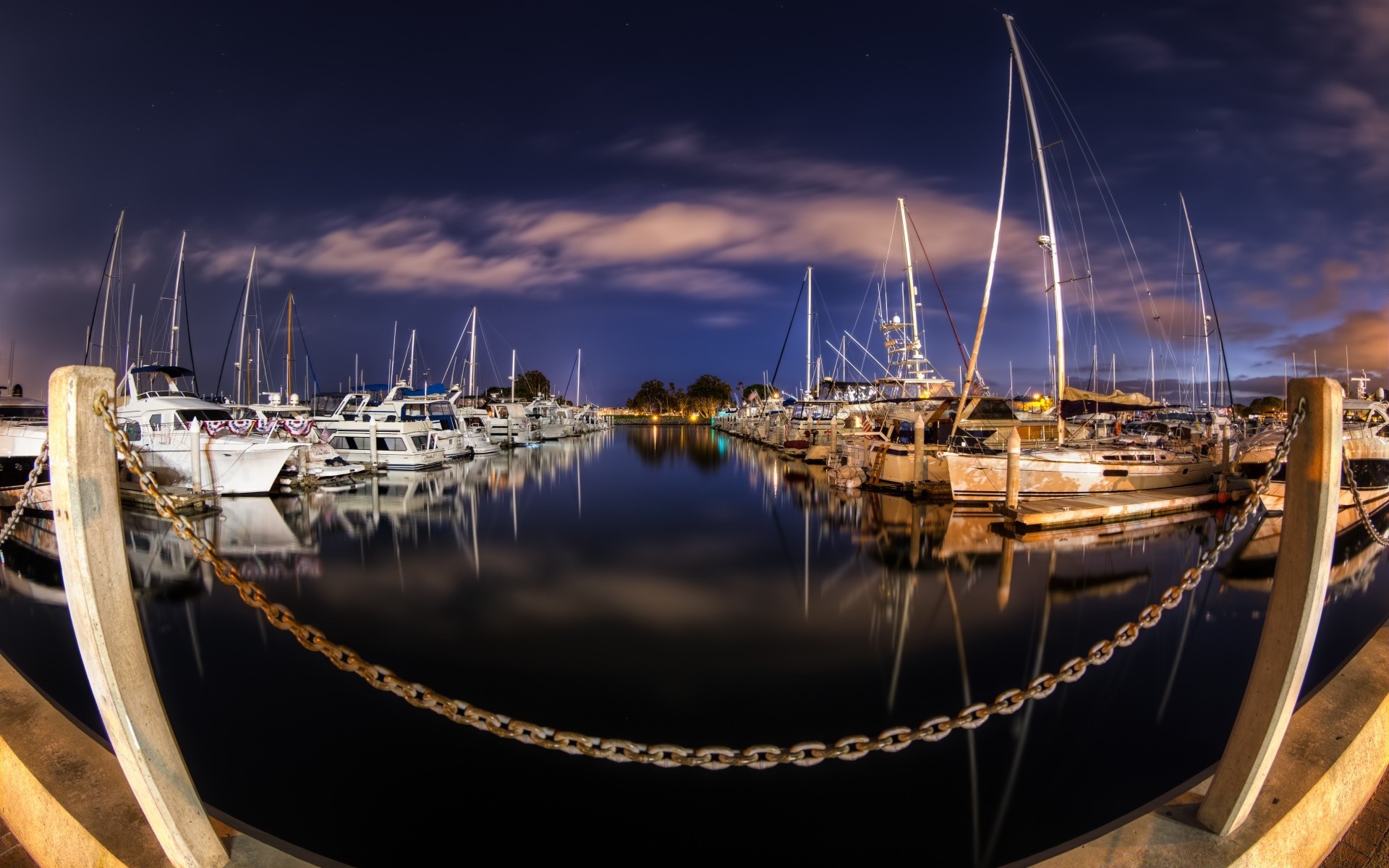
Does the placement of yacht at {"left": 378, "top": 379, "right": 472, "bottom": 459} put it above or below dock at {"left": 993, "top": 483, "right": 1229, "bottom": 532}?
above

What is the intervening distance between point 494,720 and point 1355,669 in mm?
5584

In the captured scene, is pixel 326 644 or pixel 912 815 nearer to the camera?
pixel 326 644

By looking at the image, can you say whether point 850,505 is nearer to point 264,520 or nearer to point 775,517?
point 775,517

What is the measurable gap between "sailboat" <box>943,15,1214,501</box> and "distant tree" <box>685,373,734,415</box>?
137m

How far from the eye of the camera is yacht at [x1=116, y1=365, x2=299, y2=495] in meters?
20.2

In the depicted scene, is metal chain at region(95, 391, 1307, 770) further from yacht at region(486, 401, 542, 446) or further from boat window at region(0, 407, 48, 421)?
yacht at region(486, 401, 542, 446)

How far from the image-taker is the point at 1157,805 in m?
3.44

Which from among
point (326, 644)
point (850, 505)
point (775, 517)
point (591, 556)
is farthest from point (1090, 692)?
point (850, 505)

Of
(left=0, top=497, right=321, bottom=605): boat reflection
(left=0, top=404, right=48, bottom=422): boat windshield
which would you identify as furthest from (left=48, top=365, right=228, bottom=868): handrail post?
(left=0, top=404, right=48, bottom=422): boat windshield

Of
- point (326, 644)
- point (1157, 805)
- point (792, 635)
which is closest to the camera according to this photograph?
point (326, 644)

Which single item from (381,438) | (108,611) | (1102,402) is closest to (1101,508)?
(1102,402)

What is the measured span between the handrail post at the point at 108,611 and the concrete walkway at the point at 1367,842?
1563mm

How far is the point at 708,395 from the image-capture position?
162 m

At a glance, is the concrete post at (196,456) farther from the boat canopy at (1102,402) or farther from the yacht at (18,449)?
the boat canopy at (1102,402)
